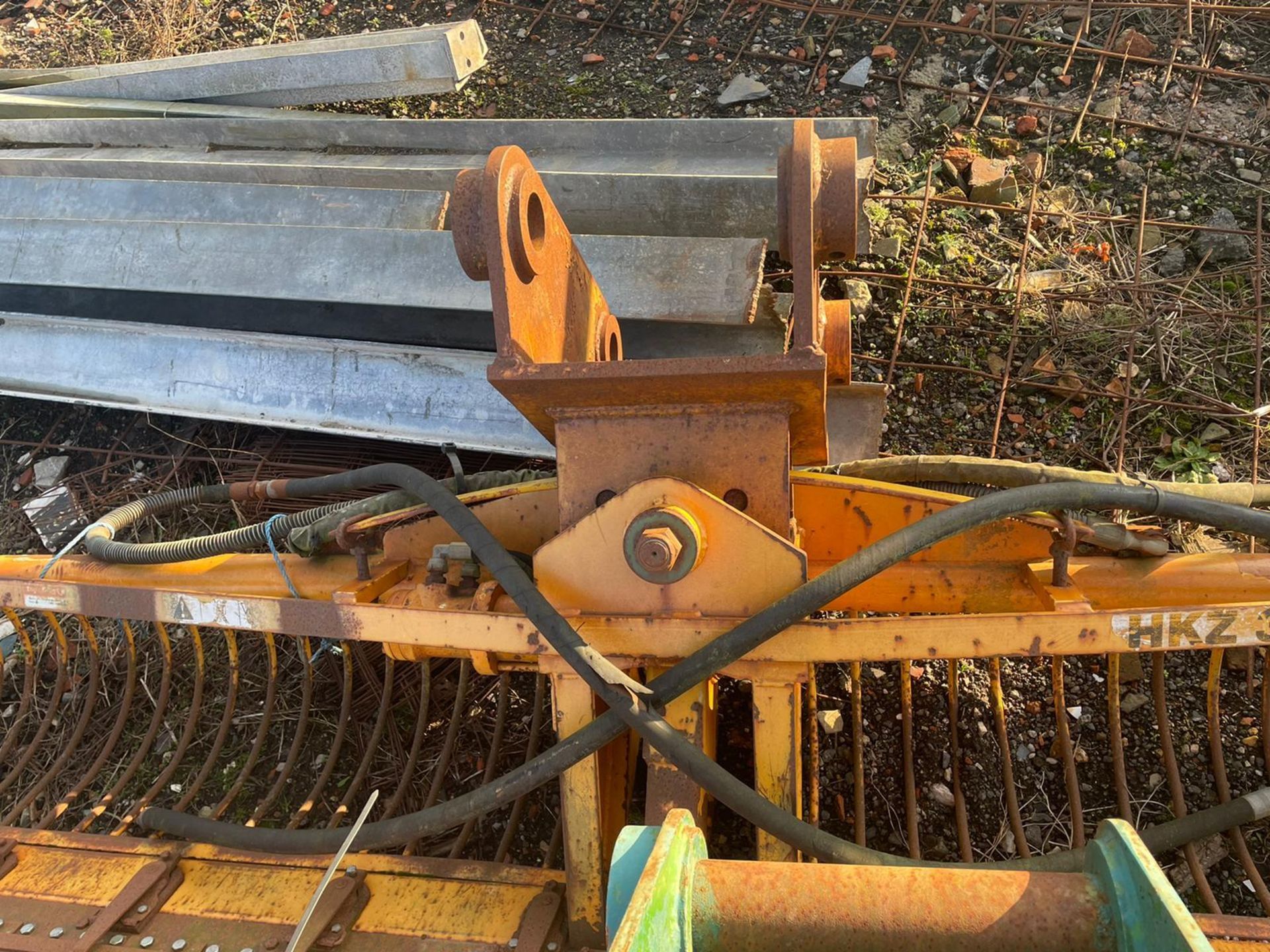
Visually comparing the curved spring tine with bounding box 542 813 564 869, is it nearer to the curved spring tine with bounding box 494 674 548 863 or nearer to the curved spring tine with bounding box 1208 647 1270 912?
the curved spring tine with bounding box 494 674 548 863

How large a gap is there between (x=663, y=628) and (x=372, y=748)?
4.67 ft

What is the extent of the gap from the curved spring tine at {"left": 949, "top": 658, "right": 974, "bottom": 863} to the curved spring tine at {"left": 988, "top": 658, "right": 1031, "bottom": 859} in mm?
110

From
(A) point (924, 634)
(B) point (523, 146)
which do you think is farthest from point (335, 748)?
(B) point (523, 146)

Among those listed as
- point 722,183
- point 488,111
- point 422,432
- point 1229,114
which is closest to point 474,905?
point 422,432

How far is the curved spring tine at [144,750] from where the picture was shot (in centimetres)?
279

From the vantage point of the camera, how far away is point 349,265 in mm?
3162

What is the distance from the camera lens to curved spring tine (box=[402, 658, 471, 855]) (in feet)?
8.93

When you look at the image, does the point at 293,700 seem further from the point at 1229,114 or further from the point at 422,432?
the point at 1229,114

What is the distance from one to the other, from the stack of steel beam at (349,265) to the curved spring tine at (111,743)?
36.2 inches

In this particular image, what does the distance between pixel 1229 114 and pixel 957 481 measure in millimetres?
3003

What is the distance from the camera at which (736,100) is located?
4.46 m

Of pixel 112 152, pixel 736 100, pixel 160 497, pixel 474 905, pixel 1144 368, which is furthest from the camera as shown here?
pixel 736 100

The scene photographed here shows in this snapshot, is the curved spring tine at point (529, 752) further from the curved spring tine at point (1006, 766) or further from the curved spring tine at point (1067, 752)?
the curved spring tine at point (1067, 752)

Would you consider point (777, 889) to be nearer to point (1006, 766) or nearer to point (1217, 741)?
point (1006, 766)
